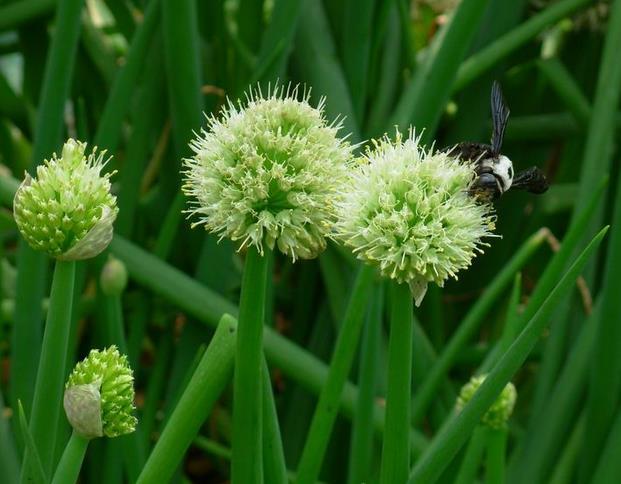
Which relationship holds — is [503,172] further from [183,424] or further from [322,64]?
[322,64]

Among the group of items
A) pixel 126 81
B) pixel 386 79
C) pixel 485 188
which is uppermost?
pixel 386 79

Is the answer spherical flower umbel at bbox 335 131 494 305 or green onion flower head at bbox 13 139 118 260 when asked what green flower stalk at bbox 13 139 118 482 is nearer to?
green onion flower head at bbox 13 139 118 260

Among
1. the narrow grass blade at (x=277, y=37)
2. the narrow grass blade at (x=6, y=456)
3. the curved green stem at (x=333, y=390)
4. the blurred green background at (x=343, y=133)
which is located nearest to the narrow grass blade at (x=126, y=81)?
the blurred green background at (x=343, y=133)

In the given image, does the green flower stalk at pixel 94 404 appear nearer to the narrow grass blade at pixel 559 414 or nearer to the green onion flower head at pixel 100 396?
the green onion flower head at pixel 100 396

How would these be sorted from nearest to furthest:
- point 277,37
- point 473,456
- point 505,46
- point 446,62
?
point 473,456
point 446,62
point 277,37
point 505,46

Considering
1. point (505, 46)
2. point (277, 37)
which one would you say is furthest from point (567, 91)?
point (277, 37)

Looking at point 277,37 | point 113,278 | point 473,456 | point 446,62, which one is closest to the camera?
point 473,456
